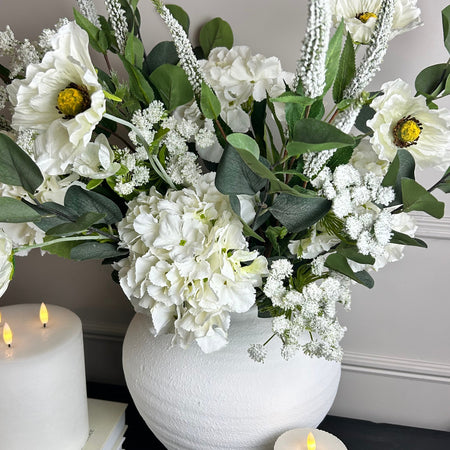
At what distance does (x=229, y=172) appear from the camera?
58cm

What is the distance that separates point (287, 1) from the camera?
86 cm

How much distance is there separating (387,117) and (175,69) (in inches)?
9.2

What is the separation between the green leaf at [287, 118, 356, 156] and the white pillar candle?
495 mm

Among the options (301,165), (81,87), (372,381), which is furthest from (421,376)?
(81,87)

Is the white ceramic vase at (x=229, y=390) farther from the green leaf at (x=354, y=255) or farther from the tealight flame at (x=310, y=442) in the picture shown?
the green leaf at (x=354, y=255)

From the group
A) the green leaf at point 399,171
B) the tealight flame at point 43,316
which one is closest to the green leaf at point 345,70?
the green leaf at point 399,171

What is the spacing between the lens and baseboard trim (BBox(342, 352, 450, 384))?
100cm

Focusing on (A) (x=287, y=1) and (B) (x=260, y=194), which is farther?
(A) (x=287, y=1)

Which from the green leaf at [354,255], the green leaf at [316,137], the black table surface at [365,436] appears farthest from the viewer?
the black table surface at [365,436]

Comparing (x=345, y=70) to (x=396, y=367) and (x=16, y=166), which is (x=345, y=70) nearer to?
(x=16, y=166)

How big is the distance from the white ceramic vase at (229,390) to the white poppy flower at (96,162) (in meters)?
0.26

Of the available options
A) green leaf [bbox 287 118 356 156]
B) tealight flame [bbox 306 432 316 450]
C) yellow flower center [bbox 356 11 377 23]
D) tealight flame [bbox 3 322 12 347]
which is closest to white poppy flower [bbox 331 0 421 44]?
yellow flower center [bbox 356 11 377 23]

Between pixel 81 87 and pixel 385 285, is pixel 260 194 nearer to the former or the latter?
pixel 81 87

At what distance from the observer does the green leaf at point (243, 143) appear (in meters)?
0.49
